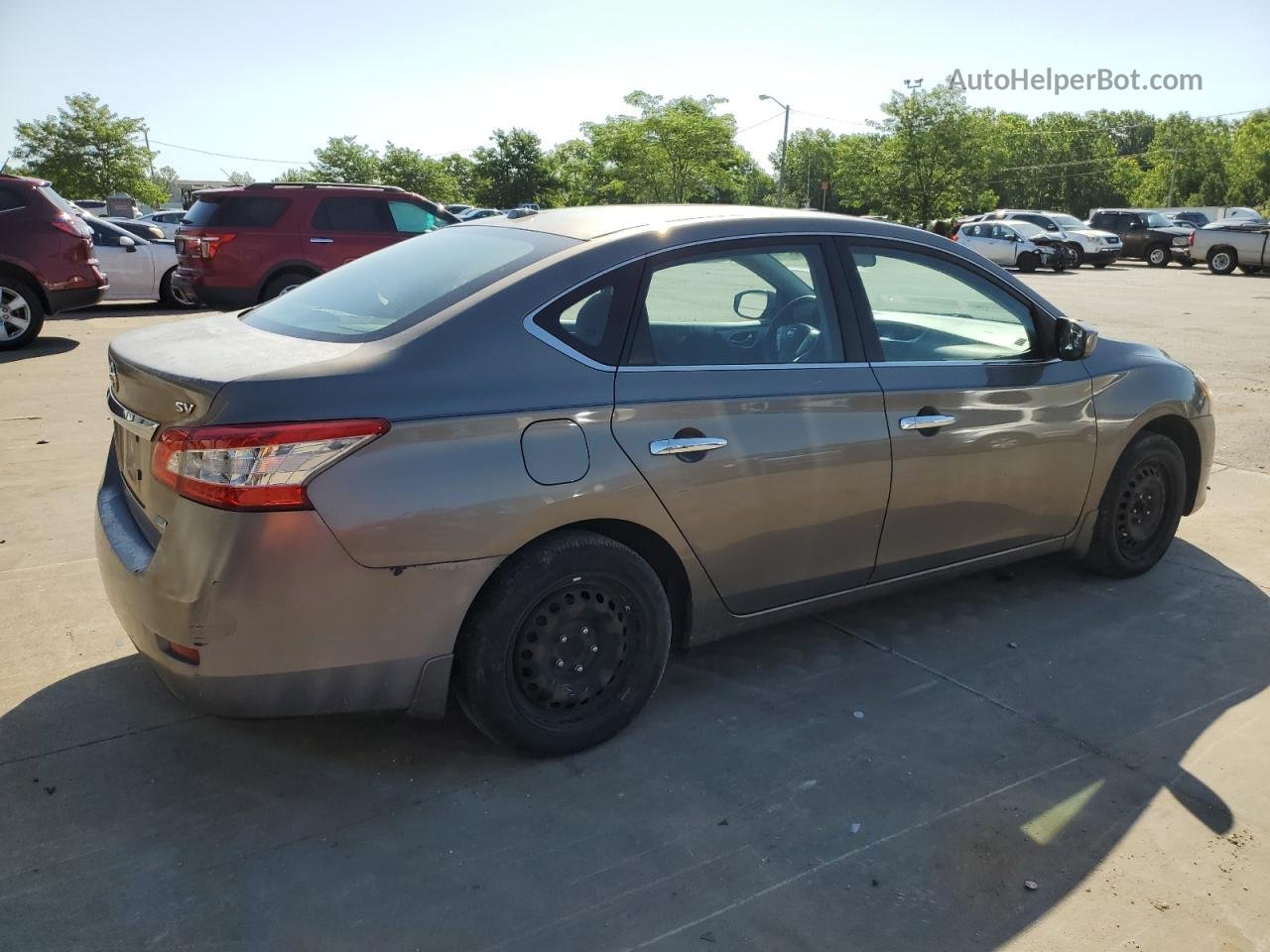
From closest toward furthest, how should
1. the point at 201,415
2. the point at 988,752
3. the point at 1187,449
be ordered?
1. the point at 201,415
2. the point at 988,752
3. the point at 1187,449

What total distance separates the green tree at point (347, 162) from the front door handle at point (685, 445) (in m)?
65.8

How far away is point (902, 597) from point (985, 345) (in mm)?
1183

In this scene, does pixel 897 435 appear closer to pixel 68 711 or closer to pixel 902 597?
pixel 902 597

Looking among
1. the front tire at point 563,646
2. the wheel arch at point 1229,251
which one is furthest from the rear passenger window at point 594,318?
the wheel arch at point 1229,251

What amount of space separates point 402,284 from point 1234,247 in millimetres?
32423

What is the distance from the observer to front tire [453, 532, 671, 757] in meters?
2.99

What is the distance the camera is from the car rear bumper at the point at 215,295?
503 inches

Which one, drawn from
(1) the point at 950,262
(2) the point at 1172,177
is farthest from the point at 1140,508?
(2) the point at 1172,177

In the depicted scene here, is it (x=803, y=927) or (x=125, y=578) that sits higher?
(x=125, y=578)

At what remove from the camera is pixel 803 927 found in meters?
2.51

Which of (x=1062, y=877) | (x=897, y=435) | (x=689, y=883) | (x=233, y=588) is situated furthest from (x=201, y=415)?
(x=1062, y=877)

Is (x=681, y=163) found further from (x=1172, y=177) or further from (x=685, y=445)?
(x=685, y=445)

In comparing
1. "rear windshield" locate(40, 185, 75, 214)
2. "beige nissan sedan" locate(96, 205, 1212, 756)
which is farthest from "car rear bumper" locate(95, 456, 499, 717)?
"rear windshield" locate(40, 185, 75, 214)

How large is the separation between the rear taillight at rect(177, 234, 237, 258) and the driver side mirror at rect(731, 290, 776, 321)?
10.6 meters
